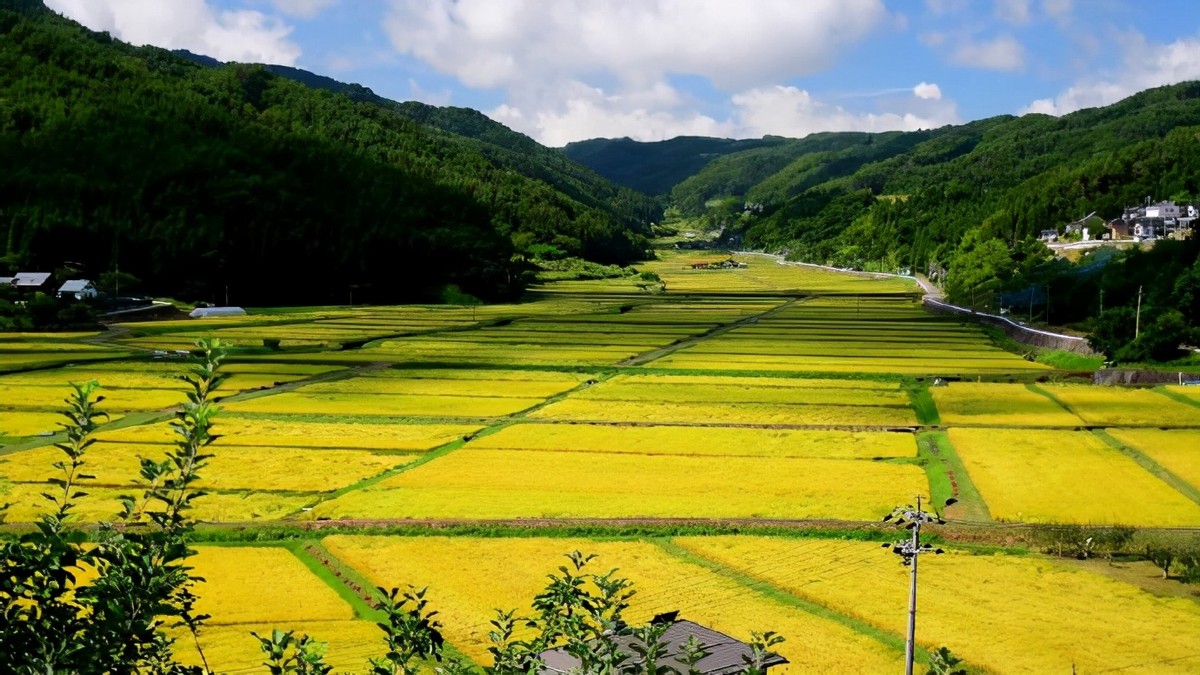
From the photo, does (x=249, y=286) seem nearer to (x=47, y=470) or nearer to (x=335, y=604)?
(x=47, y=470)

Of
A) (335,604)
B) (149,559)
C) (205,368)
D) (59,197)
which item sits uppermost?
(59,197)

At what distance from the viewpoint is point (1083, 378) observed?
5366 centimetres

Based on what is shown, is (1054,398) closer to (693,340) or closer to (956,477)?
(956,477)

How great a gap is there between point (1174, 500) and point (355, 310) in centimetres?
8608

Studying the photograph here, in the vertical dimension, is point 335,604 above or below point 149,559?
below

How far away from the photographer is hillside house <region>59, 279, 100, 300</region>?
277 feet

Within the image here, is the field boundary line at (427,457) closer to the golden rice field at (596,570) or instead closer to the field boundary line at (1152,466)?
the golden rice field at (596,570)

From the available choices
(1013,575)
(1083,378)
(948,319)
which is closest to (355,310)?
(948,319)

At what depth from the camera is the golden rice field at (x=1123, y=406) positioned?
39.8 meters

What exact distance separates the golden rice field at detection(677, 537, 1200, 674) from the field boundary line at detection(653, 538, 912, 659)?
0.21m

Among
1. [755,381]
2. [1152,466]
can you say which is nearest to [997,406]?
[1152,466]

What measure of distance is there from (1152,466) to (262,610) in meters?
26.4

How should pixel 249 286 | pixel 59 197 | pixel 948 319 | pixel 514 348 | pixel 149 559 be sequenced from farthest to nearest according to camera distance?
1. pixel 249 286
2. pixel 59 197
3. pixel 948 319
4. pixel 514 348
5. pixel 149 559

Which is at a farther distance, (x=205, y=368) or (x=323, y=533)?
(x=323, y=533)
